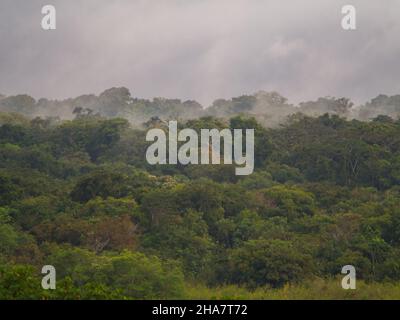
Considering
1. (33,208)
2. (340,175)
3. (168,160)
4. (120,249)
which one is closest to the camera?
(120,249)

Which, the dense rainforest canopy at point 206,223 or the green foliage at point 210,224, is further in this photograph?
the dense rainforest canopy at point 206,223

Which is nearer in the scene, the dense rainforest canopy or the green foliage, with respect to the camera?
the green foliage

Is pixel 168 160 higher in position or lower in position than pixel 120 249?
higher

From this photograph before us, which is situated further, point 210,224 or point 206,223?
point 210,224

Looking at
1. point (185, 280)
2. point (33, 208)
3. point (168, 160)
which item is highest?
point (168, 160)

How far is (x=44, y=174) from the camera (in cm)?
5072

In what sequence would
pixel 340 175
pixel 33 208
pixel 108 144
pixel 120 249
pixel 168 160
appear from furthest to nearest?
pixel 108 144 → pixel 168 160 → pixel 340 175 → pixel 33 208 → pixel 120 249

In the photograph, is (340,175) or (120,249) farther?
(340,175)

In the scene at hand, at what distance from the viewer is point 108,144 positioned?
63.2 meters
